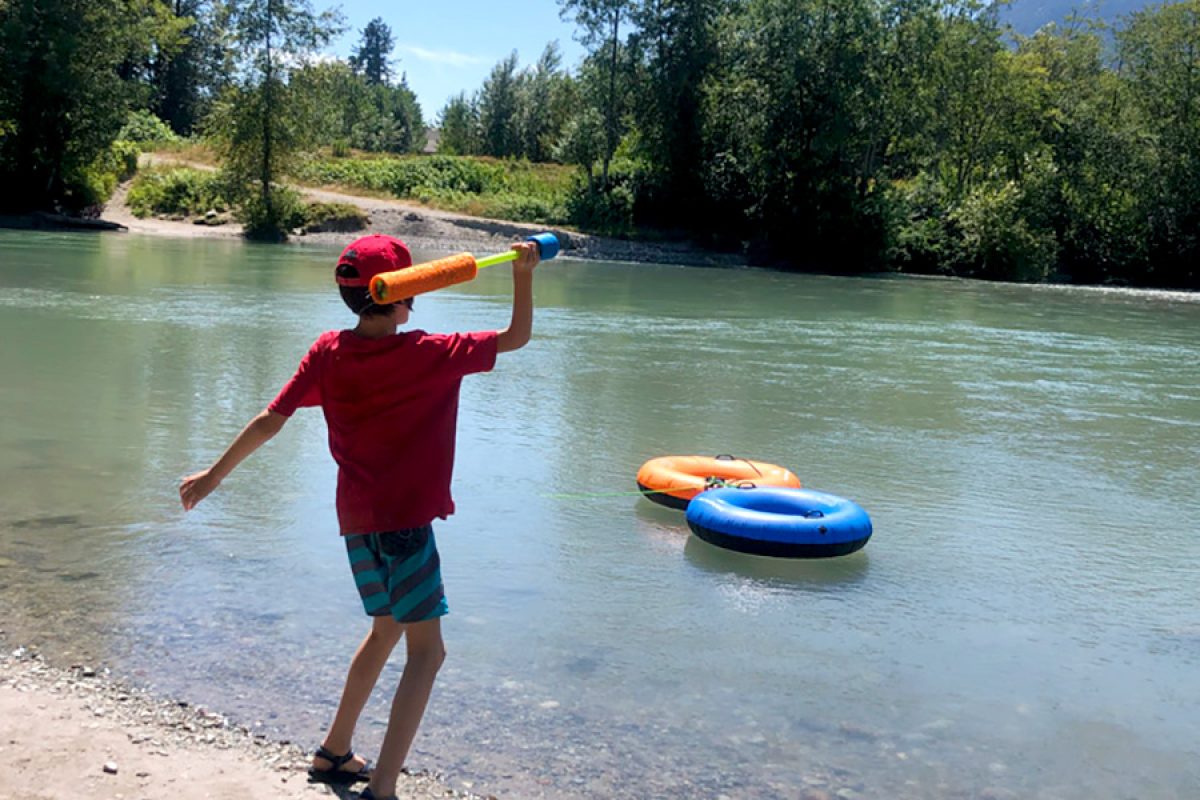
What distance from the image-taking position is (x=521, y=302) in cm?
357

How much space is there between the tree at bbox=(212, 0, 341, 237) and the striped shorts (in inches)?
1538

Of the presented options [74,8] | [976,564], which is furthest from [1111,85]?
[976,564]

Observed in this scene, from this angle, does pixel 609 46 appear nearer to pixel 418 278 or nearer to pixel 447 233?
pixel 447 233

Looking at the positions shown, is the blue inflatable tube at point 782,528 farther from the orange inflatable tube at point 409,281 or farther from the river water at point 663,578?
the orange inflatable tube at point 409,281

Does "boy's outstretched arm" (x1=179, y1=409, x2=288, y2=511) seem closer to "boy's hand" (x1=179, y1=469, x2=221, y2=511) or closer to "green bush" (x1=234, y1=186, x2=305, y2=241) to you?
"boy's hand" (x1=179, y1=469, x2=221, y2=511)

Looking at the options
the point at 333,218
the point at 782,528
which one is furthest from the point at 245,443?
the point at 333,218

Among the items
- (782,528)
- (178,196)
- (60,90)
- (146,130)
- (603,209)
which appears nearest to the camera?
(782,528)

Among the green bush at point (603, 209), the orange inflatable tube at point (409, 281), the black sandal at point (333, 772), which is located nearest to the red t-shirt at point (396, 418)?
the orange inflatable tube at point (409, 281)

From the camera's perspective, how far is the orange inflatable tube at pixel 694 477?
7.89 metres

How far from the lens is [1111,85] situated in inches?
1897

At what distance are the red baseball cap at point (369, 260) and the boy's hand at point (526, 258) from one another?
1.04ft

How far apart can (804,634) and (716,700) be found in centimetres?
101

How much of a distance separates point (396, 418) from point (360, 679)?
854mm

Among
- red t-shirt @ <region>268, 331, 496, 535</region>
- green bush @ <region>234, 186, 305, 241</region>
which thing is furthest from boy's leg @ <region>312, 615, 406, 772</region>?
green bush @ <region>234, 186, 305, 241</region>
